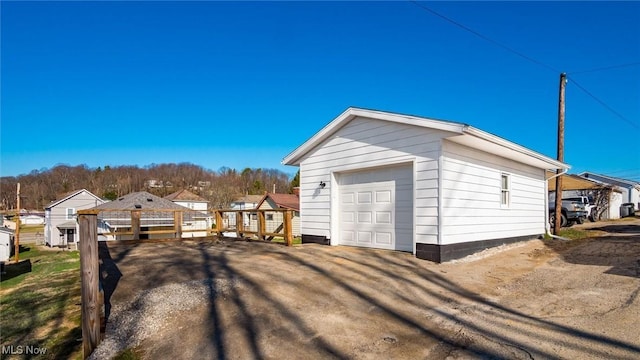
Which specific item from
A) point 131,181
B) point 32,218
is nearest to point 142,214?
point 131,181

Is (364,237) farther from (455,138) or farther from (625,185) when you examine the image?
(625,185)

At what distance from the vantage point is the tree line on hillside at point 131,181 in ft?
232

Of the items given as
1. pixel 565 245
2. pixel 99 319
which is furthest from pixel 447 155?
pixel 99 319

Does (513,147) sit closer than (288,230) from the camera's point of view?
Yes

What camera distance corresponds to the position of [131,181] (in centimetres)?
7569

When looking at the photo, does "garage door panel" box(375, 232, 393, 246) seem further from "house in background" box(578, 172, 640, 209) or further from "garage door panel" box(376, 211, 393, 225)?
"house in background" box(578, 172, 640, 209)

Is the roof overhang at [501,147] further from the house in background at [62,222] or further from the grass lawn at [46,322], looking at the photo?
the house in background at [62,222]

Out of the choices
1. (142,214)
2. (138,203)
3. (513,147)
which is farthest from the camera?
(142,214)

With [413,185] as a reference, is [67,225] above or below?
below

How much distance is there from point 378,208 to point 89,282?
21.5 feet

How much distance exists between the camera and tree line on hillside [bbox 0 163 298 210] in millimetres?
Result: 70688

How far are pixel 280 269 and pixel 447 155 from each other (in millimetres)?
4306

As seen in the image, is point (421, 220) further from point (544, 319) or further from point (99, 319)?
point (99, 319)

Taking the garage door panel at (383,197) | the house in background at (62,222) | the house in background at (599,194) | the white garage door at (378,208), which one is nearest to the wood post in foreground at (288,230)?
the white garage door at (378,208)
